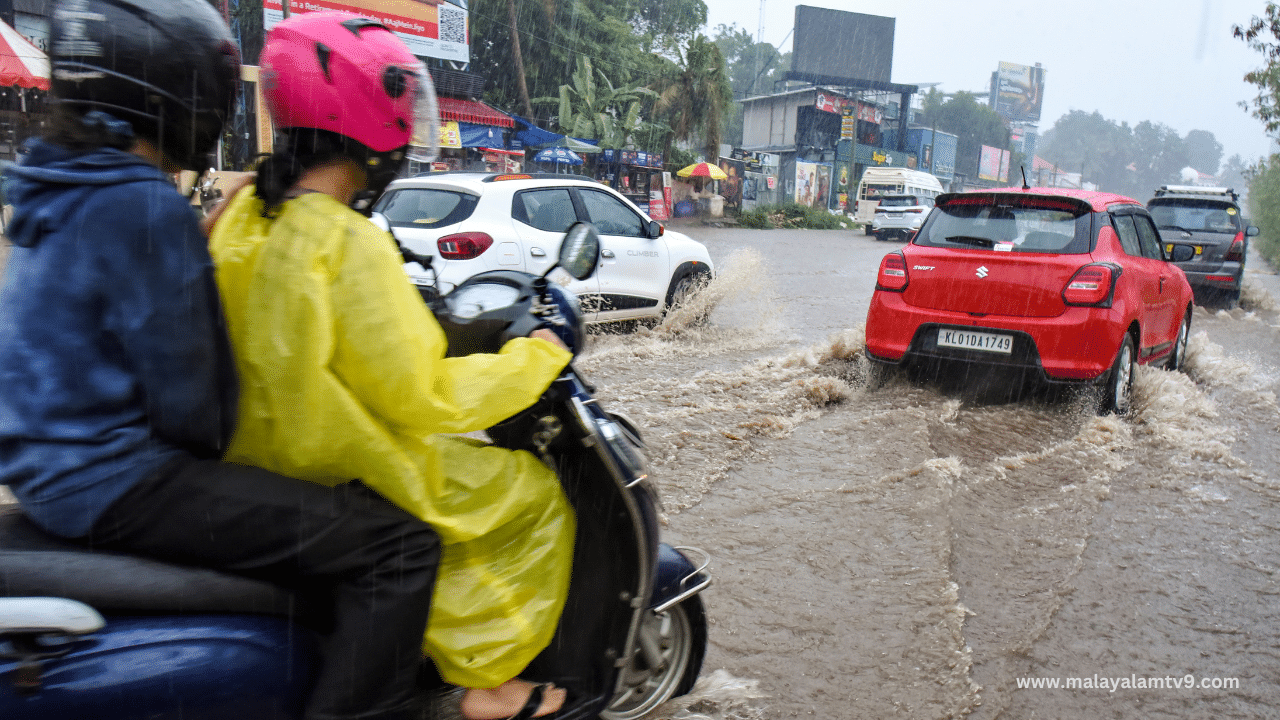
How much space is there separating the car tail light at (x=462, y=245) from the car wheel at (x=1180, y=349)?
5.83 m

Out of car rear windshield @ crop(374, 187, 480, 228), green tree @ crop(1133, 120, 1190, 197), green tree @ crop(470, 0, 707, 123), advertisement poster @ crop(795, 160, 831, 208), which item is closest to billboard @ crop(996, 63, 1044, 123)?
green tree @ crop(1133, 120, 1190, 197)

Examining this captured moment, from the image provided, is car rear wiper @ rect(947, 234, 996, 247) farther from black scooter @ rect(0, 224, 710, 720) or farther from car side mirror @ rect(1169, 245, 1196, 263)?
black scooter @ rect(0, 224, 710, 720)

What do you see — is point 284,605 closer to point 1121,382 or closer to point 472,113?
point 1121,382

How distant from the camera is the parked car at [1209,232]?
44.9 ft

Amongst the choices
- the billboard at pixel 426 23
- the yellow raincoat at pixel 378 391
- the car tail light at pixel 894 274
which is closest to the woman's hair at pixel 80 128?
the yellow raincoat at pixel 378 391

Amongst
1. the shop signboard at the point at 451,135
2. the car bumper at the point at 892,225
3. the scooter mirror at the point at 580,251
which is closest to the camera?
the scooter mirror at the point at 580,251

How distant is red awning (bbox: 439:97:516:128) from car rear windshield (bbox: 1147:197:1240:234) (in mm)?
21435

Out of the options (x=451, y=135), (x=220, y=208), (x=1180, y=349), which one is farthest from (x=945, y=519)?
(x=451, y=135)

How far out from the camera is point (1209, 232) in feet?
45.7

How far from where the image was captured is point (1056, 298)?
5.78 metres

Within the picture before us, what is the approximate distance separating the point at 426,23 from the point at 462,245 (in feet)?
79.5

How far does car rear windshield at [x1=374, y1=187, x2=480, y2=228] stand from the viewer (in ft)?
24.3

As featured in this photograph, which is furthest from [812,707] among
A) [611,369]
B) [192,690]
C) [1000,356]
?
[611,369]

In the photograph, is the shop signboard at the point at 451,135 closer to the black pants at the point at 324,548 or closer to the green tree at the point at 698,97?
Answer: the green tree at the point at 698,97
